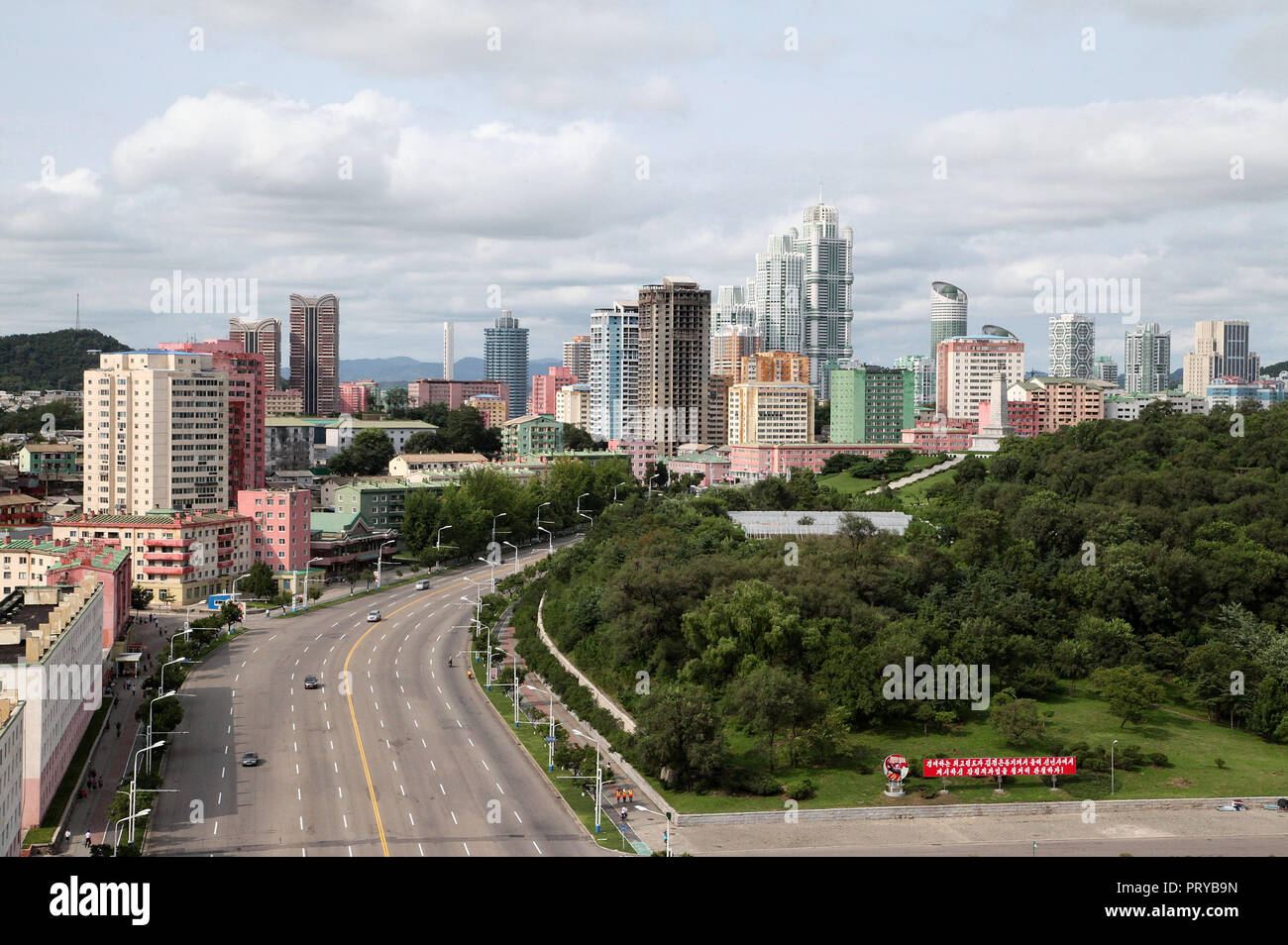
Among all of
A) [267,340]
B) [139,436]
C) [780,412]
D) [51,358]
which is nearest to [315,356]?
[267,340]

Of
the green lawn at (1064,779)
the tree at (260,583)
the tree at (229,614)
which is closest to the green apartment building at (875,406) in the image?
the tree at (260,583)

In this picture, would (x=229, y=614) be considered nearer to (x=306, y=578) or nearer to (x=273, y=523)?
(x=306, y=578)

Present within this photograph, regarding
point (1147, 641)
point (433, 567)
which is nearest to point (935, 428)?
point (433, 567)

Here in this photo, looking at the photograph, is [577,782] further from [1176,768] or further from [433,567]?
[433,567]

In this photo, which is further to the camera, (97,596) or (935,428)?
(935,428)
